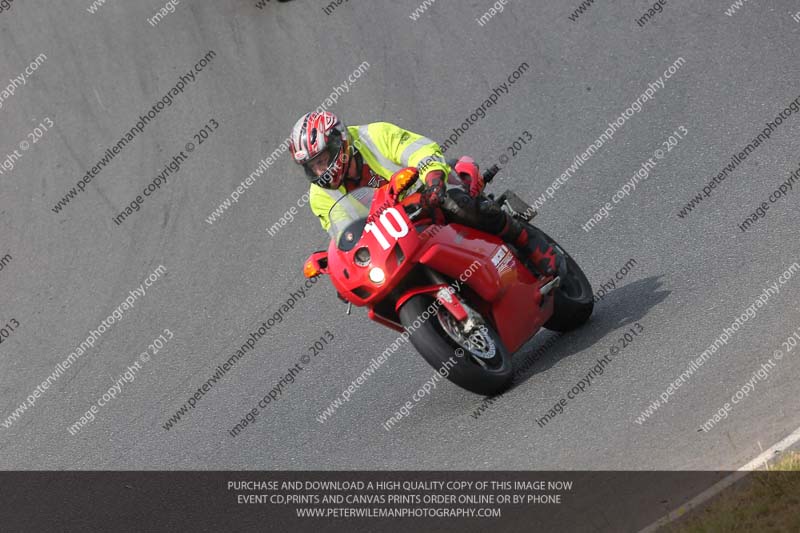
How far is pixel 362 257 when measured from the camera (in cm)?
683

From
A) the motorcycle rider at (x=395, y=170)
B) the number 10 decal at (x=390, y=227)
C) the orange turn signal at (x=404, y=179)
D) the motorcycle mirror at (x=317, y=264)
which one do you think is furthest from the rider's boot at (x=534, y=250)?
the motorcycle mirror at (x=317, y=264)

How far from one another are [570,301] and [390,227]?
1.67 m

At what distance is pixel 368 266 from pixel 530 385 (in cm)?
141

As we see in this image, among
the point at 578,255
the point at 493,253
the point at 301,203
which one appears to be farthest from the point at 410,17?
the point at 493,253

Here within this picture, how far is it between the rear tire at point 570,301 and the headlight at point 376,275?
1459 millimetres

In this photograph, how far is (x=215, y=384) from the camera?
30.3ft

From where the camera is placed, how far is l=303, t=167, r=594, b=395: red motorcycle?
673 centimetres

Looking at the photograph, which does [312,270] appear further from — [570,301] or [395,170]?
[570,301]

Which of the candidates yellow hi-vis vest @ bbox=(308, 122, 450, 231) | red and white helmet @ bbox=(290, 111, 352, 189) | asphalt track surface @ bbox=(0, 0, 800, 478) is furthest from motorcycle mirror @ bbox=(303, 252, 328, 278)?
asphalt track surface @ bbox=(0, 0, 800, 478)

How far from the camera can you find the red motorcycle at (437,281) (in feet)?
22.1

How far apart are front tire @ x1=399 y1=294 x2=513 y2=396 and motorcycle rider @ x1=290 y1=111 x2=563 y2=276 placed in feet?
2.30

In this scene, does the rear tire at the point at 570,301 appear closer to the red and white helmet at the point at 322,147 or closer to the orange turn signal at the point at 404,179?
the orange turn signal at the point at 404,179

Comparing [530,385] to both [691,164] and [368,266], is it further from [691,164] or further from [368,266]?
[691,164]

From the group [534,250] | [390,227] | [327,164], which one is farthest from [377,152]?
[534,250]
